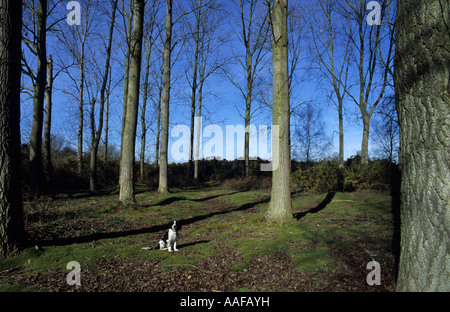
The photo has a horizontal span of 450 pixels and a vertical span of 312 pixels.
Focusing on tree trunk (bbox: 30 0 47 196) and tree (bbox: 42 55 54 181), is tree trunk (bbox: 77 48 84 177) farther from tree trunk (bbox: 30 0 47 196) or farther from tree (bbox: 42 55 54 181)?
tree trunk (bbox: 30 0 47 196)

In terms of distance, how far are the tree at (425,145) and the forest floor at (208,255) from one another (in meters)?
0.87

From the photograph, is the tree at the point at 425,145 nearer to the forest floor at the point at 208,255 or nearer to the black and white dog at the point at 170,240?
the forest floor at the point at 208,255

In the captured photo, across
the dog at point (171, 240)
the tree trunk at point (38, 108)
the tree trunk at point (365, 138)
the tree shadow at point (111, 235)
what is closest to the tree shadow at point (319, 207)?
the tree shadow at point (111, 235)

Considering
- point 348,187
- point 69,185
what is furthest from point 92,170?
point 348,187

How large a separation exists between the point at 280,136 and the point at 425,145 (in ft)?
14.3

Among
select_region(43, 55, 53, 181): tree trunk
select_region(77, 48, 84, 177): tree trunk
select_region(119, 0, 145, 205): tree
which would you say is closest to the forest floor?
select_region(119, 0, 145, 205): tree

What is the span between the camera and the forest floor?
387 cm

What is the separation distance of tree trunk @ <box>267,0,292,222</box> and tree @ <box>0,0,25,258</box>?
5.75 m

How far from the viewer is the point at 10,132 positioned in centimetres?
462

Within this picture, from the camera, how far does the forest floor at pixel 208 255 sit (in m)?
3.87

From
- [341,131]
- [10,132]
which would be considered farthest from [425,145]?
[341,131]
